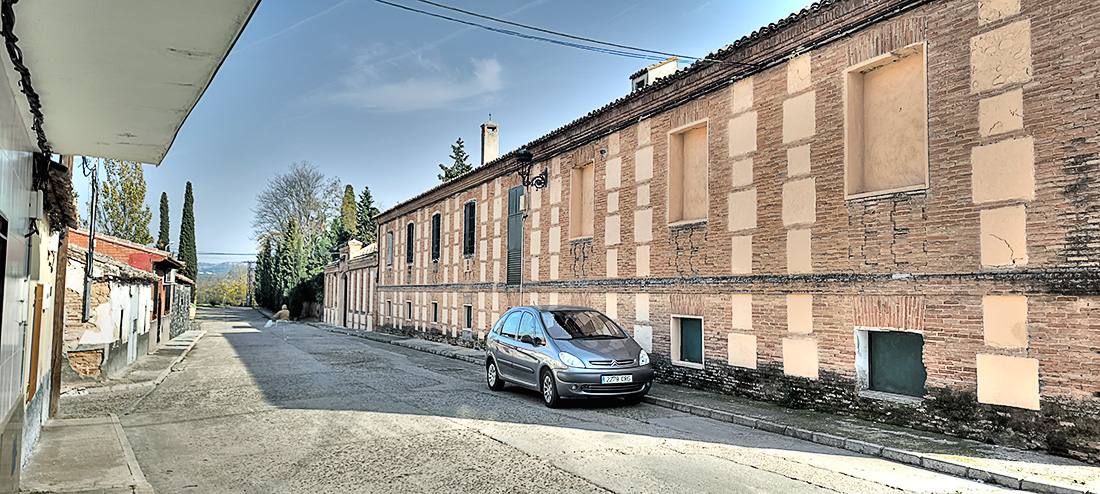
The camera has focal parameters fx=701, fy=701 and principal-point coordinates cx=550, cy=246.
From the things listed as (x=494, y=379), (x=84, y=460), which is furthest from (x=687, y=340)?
(x=84, y=460)

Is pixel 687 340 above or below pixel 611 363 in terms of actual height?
above

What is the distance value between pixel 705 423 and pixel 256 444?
234 inches

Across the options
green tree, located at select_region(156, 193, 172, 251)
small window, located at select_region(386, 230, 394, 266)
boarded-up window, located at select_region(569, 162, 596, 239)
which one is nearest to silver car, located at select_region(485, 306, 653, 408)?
boarded-up window, located at select_region(569, 162, 596, 239)

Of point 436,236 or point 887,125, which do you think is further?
point 436,236

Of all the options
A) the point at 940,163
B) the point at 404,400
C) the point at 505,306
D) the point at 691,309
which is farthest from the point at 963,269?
the point at 505,306

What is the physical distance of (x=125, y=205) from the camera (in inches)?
1515

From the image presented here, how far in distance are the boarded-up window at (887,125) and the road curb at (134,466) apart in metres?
9.42

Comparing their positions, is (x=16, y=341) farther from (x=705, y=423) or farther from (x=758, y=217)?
(x=758, y=217)

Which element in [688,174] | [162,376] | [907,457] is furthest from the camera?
[162,376]

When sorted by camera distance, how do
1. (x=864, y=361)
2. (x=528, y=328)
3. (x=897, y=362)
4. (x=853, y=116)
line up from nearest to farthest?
(x=897, y=362), (x=864, y=361), (x=853, y=116), (x=528, y=328)

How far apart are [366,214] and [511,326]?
5972 centimetres

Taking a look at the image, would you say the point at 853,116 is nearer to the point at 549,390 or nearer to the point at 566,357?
the point at 566,357

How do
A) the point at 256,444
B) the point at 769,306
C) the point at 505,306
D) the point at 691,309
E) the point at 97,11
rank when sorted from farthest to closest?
1. the point at 505,306
2. the point at 691,309
3. the point at 769,306
4. the point at 256,444
5. the point at 97,11

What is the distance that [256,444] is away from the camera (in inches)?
335
